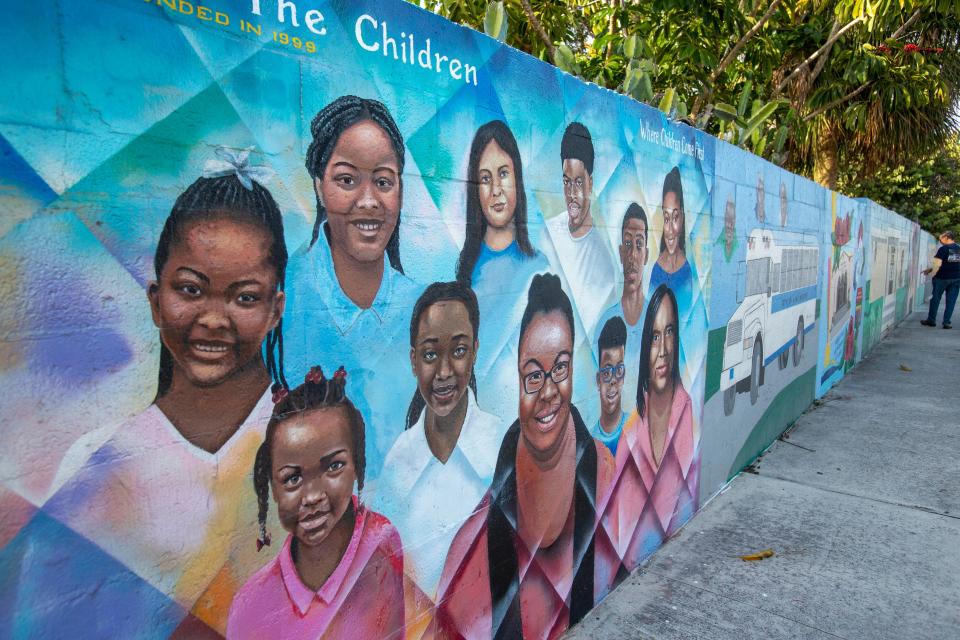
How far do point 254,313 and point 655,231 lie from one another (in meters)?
2.62

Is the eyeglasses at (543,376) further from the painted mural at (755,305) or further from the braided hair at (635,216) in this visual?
the painted mural at (755,305)

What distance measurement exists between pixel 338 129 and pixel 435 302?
68cm

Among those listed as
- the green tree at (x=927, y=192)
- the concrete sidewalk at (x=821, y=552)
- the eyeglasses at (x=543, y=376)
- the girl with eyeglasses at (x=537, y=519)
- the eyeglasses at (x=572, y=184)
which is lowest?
the concrete sidewalk at (x=821, y=552)

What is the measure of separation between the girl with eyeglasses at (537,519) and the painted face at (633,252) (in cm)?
58

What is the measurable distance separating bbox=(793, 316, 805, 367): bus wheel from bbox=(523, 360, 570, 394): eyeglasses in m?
4.66

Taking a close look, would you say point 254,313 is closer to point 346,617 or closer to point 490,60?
point 346,617

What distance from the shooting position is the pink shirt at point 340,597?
6.28 feet

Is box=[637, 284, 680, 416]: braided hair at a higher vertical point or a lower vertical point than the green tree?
lower

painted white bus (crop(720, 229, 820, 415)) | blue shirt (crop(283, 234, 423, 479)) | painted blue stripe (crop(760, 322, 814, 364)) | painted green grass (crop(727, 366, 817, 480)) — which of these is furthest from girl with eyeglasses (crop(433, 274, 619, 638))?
painted blue stripe (crop(760, 322, 814, 364))

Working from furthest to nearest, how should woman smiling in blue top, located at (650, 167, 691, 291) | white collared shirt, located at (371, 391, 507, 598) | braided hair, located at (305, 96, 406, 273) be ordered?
1. woman smiling in blue top, located at (650, 167, 691, 291)
2. white collared shirt, located at (371, 391, 507, 598)
3. braided hair, located at (305, 96, 406, 273)

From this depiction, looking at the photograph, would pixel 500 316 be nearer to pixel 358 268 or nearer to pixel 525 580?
pixel 358 268

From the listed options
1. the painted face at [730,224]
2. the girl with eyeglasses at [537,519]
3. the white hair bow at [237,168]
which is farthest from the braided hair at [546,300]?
the painted face at [730,224]

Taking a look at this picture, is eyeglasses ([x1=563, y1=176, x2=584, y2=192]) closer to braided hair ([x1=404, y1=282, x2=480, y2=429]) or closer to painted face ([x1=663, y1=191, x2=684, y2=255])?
braided hair ([x1=404, y1=282, x2=480, y2=429])

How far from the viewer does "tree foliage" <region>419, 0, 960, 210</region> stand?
621cm
